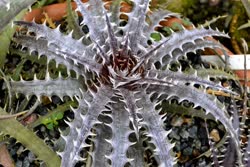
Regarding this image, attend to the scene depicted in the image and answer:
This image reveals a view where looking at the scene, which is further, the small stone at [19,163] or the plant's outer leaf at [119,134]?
the small stone at [19,163]

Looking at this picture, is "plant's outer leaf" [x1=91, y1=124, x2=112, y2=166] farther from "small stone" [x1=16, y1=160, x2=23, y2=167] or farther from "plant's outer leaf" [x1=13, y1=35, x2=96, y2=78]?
"small stone" [x1=16, y1=160, x2=23, y2=167]

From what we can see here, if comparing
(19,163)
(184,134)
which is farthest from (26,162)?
(184,134)

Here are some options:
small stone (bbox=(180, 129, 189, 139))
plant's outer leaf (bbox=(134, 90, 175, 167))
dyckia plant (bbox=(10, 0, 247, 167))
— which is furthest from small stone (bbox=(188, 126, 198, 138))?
plant's outer leaf (bbox=(134, 90, 175, 167))

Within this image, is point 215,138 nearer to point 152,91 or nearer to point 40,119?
point 152,91

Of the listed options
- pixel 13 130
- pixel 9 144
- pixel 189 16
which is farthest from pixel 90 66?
pixel 189 16

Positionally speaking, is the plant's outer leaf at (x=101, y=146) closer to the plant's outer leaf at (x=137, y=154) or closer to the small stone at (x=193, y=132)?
the plant's outer leaf at (x=137, y=154)

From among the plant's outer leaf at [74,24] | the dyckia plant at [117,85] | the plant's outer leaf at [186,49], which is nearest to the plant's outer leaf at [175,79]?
the dyckia plant at [117,85]

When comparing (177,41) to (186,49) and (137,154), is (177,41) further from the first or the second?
(137,154)
